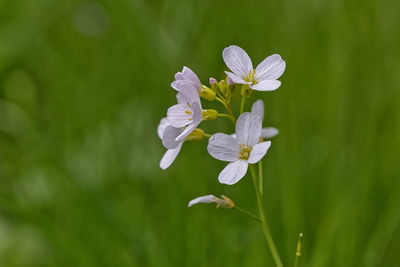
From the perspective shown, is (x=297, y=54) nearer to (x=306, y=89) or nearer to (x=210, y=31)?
(x=306, y=89)

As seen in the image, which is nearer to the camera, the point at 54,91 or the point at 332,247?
the point at 332,247

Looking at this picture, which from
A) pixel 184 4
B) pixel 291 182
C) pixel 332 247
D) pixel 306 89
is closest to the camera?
pixel 332 247

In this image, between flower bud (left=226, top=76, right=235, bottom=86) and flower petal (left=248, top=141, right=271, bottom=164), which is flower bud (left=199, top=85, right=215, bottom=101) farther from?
flower petal (left=248, top=141, right=271, bottom=164)

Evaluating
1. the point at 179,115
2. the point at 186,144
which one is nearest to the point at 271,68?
the point at 179,115

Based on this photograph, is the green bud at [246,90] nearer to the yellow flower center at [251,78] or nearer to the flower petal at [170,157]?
the yellow flower center at [251,78]

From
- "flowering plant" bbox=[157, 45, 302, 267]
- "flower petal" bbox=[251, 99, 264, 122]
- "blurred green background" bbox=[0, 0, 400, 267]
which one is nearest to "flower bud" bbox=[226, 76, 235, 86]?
"flowering plant" bbox=[157, 45, 302, 267]

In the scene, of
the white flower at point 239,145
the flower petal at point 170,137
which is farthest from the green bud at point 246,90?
the flower petal at point 170,137

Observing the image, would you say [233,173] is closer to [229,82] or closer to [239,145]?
[239,145]

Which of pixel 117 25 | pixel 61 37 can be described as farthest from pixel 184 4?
pixel 61 37
